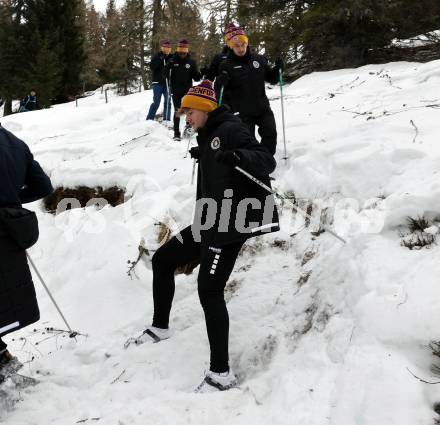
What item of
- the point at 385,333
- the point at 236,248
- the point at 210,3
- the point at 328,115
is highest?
the point at 210,3

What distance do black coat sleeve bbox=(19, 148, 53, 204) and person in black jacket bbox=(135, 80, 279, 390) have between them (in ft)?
4.10

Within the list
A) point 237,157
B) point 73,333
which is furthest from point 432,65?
point 73,333

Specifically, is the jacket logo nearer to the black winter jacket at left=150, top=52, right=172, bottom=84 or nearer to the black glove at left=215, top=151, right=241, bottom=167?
the black glove at left=215, top=151, right=241, bottom=167

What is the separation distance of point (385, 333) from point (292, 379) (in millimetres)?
695

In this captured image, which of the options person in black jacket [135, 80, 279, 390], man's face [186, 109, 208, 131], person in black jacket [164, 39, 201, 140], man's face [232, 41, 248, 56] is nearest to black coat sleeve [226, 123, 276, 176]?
person in black jacket [135, 80, 279, 390]

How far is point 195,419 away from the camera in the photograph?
2.95m

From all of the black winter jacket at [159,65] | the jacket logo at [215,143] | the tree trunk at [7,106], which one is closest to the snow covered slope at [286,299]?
the jacket logo at [215,143]

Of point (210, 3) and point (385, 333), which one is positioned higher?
point (210, 3)

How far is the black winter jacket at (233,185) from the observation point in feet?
10.5

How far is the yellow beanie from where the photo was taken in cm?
343

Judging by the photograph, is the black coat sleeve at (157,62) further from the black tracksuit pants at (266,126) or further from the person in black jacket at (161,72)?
the black tracksuit pants at (266,126)

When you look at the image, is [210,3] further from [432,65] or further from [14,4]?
[14,4]

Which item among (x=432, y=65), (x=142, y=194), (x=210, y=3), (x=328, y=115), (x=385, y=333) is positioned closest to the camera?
(x=385, y=333)

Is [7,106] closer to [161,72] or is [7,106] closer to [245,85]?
[161,72]
